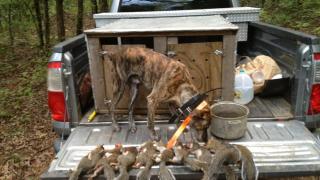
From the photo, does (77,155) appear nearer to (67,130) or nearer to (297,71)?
(67,130)

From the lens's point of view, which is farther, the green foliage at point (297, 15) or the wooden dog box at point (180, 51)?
the green foliage at point (297, 15)

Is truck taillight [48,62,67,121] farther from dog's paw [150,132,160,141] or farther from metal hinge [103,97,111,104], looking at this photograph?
dog's paw [150,132,160,141]

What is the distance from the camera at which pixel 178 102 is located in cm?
352

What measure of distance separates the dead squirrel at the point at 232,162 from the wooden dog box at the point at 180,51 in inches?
40.9

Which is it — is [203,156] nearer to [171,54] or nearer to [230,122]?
[230,122]

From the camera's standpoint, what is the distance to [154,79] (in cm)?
356

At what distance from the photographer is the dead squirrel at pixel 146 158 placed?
2759mm

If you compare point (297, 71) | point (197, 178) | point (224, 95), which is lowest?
point (197, 178)

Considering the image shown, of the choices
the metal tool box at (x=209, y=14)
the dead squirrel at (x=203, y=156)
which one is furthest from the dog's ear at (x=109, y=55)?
the metal tool box at (x=209, y=14)

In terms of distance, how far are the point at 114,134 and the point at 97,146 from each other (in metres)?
0.37

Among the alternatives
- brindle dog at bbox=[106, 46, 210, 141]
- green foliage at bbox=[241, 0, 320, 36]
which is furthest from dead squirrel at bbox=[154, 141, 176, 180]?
green foliage at bbox=[241, 0, 320, 36]

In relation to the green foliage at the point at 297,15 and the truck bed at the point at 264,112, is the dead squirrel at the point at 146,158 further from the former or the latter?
the green foliage at the point at 297,15

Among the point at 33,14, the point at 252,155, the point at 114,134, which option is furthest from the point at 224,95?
the point at 33,14

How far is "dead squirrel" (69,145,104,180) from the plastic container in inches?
71.0
